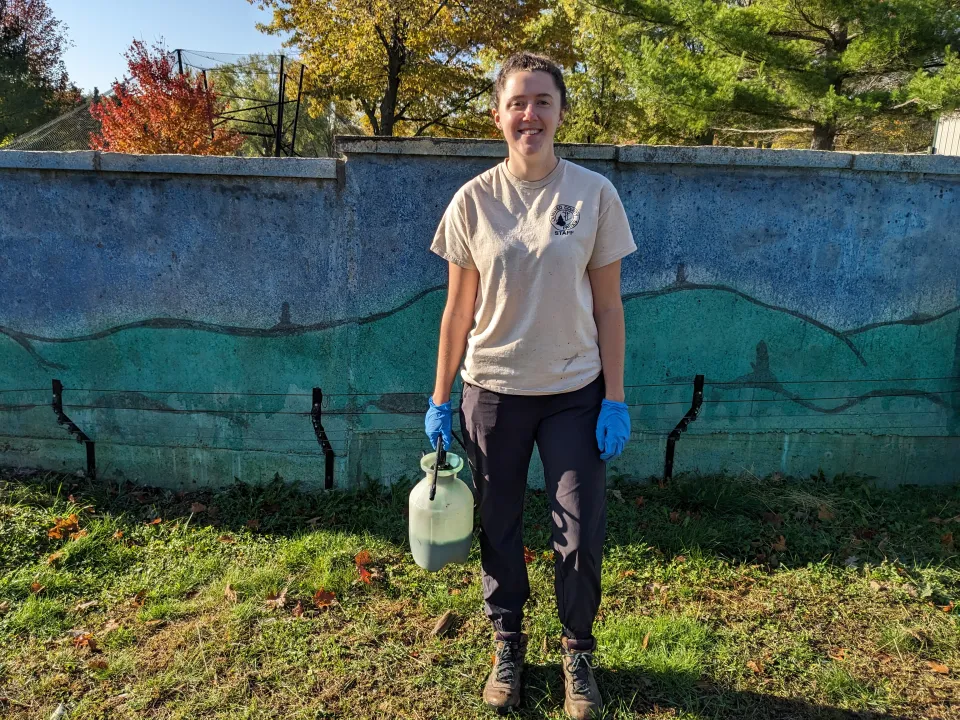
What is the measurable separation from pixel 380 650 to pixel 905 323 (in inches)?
137

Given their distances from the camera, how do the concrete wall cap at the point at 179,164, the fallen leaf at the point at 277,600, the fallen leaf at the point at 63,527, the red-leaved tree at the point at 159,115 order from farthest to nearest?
the red-leaved tree at the point at 159,115, the concrete wall cap at the point at 179,164, the fallen leaf at the point at 63,527, the fallen leaf at the point at 277,600

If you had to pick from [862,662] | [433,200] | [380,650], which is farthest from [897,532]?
[433,200]

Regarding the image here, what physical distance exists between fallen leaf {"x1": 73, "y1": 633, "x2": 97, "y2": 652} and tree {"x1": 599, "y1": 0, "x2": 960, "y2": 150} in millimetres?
10482

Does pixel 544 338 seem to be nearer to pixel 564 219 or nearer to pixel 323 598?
pixel 564 219

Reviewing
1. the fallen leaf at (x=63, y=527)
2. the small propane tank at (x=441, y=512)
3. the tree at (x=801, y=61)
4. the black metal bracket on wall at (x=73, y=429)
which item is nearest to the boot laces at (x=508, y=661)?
the small propane tank at (x=441, y=512)

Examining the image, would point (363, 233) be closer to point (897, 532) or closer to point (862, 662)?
point (862, 662)

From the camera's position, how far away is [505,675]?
238 centimetres

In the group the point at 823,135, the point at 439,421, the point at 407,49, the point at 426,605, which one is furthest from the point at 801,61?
the point at 426,605

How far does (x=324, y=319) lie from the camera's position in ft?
12.2

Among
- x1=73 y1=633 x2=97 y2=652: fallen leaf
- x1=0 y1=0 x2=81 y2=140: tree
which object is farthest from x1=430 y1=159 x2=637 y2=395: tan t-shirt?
x1=0 y1=0 x2=81 y2=140: tree

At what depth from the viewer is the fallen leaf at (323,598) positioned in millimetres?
2914

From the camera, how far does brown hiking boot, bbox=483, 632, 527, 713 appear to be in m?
2.34

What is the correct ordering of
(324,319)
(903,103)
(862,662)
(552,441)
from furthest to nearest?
(903,103), (324,319), (862,662), (552,441)

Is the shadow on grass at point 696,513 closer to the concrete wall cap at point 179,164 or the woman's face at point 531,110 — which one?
the concrete wall cap at point 179,164
